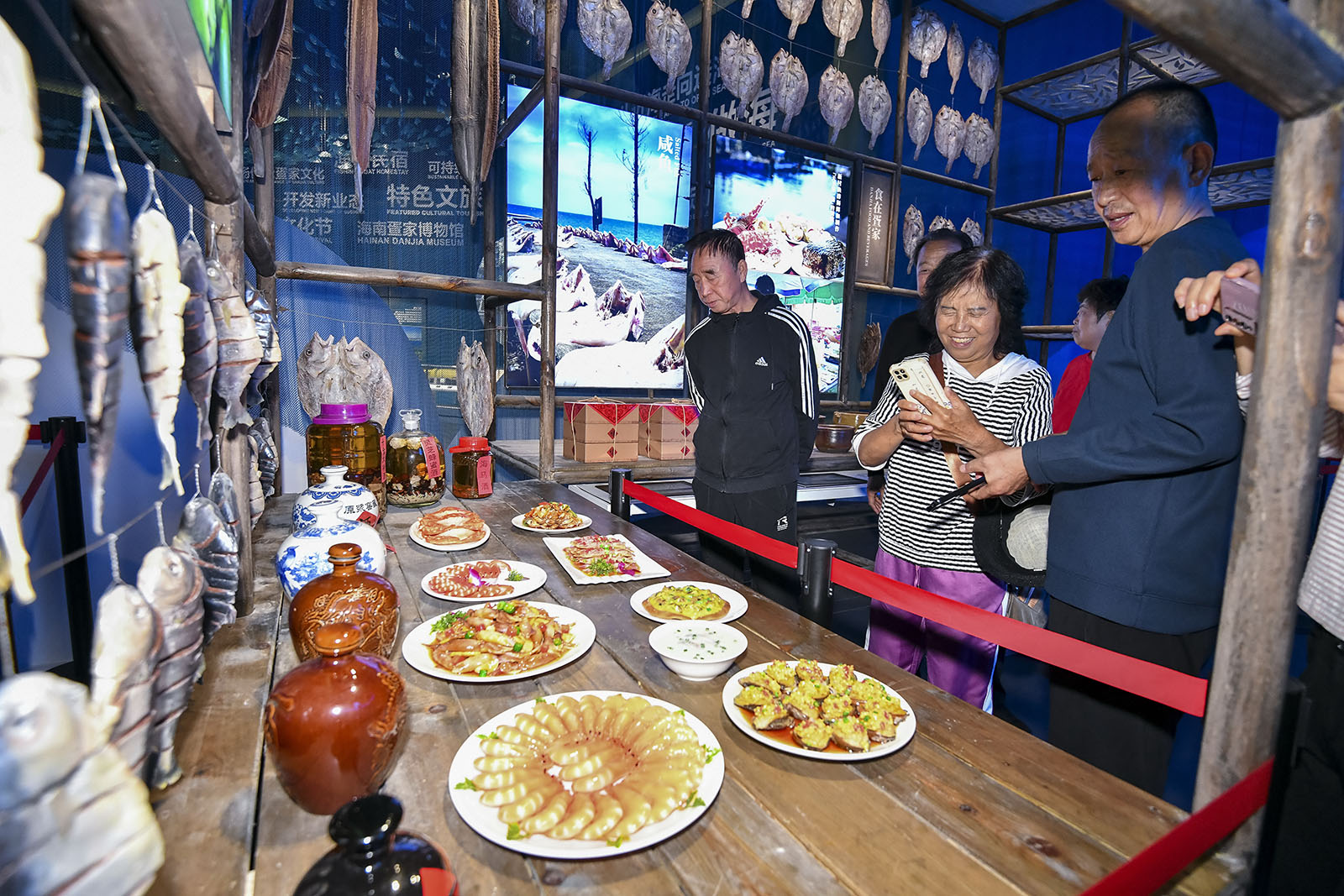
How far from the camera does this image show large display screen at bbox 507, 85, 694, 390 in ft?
13.4

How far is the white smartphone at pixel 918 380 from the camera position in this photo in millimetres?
1752

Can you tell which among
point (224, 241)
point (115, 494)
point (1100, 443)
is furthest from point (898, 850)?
point (115, 494)

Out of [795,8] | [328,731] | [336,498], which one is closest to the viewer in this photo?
[328,731]

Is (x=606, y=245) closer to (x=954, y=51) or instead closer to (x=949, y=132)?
(x=949, y=132)

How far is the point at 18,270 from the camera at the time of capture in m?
0.42

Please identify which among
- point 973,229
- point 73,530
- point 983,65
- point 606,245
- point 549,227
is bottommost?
point 73,530

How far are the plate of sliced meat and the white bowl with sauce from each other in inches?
34.3

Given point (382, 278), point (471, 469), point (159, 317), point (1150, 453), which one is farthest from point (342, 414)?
point (1150, 453)

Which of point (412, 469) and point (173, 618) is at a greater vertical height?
point (173, 618)

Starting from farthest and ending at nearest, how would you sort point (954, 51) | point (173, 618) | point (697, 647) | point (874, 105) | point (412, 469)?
point (954, 51) < point (874, 105) < point (412, 469) < point (697, 647) < point (173, 618)

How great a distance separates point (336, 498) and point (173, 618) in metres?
0.80

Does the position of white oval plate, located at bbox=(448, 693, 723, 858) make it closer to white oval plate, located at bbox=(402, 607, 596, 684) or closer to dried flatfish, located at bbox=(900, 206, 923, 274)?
white oval plate, located at bbox=(402, 607, 596, 684)

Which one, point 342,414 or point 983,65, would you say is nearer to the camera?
point 342,414

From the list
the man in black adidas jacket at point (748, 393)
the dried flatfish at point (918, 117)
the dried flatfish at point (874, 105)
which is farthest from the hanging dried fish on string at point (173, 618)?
the dried flatfish at point (918, 117)
